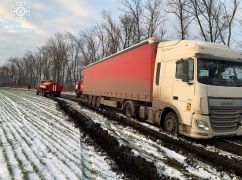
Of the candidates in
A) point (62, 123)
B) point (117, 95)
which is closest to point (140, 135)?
point (62, 123)

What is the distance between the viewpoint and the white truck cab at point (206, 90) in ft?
35.3

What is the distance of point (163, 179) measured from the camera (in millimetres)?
6781

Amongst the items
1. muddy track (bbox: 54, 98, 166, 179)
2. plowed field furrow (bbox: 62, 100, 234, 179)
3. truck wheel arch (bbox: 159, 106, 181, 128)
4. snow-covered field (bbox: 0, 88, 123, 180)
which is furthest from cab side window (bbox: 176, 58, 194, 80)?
snow-covered field (bbox: 0, 88, 123, 180)

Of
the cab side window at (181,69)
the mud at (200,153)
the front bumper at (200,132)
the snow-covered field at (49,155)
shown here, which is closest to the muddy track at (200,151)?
the mud at (200,153)

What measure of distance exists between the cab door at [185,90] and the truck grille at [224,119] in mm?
705

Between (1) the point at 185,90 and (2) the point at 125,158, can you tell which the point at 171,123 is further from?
(2) the point at 125,158

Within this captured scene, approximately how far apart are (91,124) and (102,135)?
272cm

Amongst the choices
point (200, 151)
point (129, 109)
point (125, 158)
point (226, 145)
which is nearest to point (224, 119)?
point (226, 145)

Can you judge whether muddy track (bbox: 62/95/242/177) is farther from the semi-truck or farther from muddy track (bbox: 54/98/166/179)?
muddy track (bbox: 54/98/166/179)

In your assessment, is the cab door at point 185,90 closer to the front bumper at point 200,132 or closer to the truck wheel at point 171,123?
the front bumper at point 200,132

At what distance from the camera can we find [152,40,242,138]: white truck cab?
424 inches

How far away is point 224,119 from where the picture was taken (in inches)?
433

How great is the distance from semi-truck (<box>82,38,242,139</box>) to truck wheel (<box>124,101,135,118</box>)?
3.51 feet

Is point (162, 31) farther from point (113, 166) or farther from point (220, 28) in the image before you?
point (113, 166)
